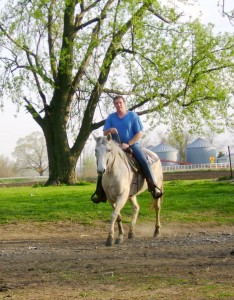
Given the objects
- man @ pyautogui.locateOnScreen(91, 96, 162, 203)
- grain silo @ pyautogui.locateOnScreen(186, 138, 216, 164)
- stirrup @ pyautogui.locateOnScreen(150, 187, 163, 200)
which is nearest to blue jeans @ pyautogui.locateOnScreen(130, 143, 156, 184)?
man @ pyautogui.locateOnScreen(91, 96, 162, 203)

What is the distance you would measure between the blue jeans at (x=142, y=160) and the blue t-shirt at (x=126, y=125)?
313 mm

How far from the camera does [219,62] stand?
3559 centimetres

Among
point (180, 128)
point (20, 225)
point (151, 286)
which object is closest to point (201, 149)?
point (180, 128)

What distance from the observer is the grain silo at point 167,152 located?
378ft

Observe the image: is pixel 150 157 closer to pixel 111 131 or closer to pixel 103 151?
pixel 111 131

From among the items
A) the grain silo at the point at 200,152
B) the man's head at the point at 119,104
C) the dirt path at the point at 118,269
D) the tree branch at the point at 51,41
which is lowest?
the dirt path at the point at 118,269

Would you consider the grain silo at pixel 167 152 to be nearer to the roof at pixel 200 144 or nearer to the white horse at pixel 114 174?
the roof at pixel 200 144

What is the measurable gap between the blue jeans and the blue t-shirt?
313 mm

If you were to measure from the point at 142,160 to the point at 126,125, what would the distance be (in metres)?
0.84

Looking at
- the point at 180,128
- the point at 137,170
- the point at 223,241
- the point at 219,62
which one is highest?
the point at 219,62

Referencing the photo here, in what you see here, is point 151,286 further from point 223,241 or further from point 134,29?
point 134,29

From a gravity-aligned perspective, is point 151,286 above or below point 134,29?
below

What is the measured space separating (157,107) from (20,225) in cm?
1947

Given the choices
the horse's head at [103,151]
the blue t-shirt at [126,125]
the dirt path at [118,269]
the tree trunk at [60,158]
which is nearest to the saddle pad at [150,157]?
the blue t-shirt at [126,125]
